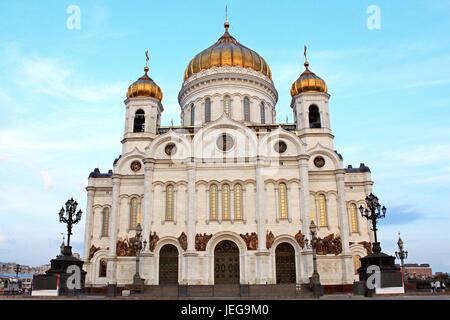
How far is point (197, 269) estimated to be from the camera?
29062 millimetres

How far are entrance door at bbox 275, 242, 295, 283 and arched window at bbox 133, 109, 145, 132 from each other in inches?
620

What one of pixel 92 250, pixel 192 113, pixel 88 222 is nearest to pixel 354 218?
pixel 192 113

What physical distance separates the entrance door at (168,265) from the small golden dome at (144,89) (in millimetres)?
13486

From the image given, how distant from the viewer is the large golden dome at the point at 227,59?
3784cm

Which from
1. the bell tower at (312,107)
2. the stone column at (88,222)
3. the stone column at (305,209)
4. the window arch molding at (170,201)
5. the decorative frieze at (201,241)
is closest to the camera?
the stone column at (305,209)

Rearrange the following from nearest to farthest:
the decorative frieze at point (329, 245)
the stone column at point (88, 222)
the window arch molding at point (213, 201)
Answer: the decorative frieze at point (329, 245) → the window arch molding at point (213, 201) → the stone column at point (88, 222)

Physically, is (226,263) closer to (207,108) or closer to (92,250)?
(92,250)

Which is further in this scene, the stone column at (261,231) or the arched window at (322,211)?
the arched window at (322,211)

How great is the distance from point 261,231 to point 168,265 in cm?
733

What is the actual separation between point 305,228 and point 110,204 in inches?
630

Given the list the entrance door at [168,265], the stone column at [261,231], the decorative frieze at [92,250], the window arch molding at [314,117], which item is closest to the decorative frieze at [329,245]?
the stone column at [261,231]

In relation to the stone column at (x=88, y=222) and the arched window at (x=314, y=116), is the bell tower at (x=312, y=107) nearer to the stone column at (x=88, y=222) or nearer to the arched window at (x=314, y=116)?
the arched window at (x=314, y=116)
